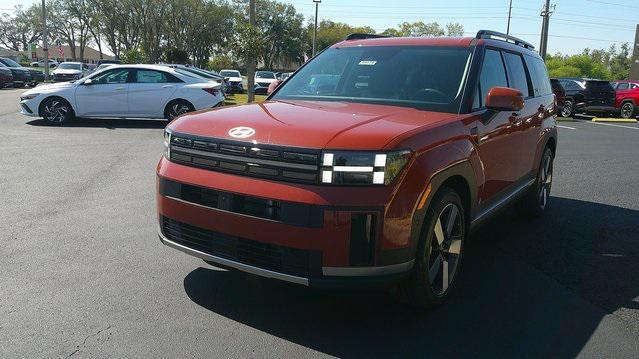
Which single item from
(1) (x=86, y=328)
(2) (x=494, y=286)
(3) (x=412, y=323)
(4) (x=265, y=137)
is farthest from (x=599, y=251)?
(1) (x=86, y=328)

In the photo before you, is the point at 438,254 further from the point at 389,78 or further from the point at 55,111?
the point at 55,111

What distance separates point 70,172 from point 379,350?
6190 mm

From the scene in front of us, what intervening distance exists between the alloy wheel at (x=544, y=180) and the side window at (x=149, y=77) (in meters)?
10.4

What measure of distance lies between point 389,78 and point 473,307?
6.34 feet

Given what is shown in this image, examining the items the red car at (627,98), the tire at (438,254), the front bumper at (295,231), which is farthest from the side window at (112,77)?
the red car at (627,98)

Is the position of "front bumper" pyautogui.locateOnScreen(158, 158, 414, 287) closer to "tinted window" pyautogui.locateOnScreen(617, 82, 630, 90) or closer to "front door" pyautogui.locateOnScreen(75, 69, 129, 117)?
"front door" pyautogui.locateOnScreen(75, 69, 129, 117)

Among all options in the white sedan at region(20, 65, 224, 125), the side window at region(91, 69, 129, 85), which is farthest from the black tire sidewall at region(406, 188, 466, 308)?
the side window at region(91, 69, 129, 85)

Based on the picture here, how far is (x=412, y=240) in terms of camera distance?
321 centimetres

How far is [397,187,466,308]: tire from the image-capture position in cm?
341

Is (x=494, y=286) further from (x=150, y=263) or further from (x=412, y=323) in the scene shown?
(x=150, y=263)

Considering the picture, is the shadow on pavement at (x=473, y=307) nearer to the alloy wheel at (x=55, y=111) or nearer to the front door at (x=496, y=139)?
the front door at (x=496, y=139)

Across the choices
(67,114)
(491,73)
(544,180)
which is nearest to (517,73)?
(491,73)

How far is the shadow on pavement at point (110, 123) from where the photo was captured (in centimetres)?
1378

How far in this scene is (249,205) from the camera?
3.19 m
